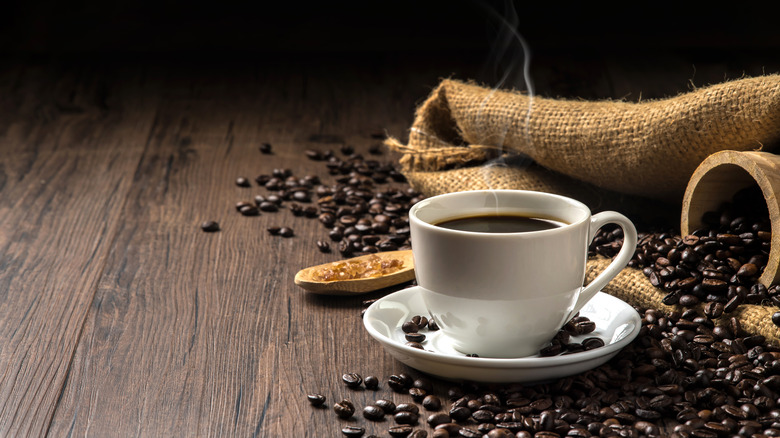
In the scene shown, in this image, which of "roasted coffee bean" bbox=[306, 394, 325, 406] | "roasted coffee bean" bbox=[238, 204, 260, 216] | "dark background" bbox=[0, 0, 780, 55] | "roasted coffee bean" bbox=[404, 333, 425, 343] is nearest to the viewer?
"roasted coffee bean" bbox=[306, 394, 325, 406]

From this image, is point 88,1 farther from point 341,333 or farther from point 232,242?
point 341,333

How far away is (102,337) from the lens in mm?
1609

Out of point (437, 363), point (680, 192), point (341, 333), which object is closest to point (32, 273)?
point (341, 333)

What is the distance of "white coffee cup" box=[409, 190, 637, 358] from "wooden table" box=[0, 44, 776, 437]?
7.1 inches

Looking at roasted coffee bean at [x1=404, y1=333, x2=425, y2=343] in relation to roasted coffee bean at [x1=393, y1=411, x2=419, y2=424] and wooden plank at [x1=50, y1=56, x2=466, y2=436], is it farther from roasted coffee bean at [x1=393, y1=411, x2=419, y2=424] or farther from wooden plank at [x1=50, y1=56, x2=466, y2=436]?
roasted coffee bean at [x1=393, y1=411, x2=419, y2=424]

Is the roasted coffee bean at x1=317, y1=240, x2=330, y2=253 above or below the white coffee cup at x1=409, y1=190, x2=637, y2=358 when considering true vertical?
below

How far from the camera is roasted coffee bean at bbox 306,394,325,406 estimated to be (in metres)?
1.33

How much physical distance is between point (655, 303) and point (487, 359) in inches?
21.3

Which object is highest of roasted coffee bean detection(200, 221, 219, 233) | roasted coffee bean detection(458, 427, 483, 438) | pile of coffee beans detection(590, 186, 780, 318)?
pile of coffee beans detection(590, 186, 780, 318)

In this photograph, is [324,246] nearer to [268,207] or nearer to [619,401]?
[268,207]

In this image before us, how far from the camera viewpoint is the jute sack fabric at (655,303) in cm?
146

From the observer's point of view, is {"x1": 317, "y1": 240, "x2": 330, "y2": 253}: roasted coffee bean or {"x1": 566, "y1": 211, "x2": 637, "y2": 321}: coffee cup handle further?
{"x1": 317, "y1": 240, "x2": 330, "y2": 253}: roasted coffee bean

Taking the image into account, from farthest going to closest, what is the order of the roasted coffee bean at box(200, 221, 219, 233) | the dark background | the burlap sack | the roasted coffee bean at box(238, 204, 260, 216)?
the dark background, the roasted coffee bean at box(238, 204, 260, 216), the roasted coffee bean at box(200, 221, 219, 233), the burlap sack

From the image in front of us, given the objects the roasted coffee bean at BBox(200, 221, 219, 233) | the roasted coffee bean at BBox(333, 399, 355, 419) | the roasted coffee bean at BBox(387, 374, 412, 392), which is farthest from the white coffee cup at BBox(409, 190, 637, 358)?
the roasted coffee bean at BBox(200, 221, 219, 233)
